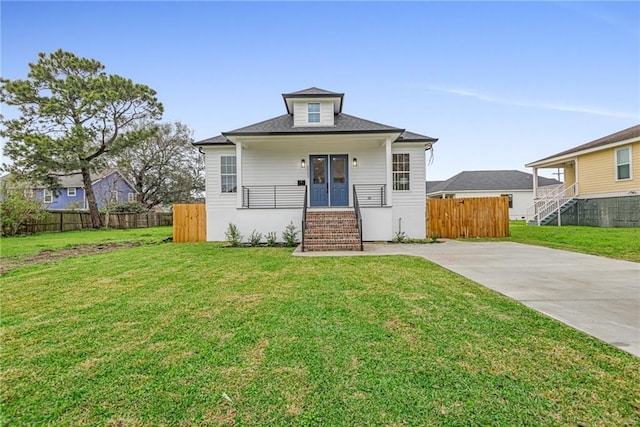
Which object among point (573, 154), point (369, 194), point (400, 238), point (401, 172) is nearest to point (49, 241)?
point (369, 194)

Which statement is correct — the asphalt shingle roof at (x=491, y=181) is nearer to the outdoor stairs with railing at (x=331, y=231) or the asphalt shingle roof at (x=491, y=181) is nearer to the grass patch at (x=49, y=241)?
the outdoor stairs with railing at (x=331, y=231)

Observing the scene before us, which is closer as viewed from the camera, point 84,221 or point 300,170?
point 300,170

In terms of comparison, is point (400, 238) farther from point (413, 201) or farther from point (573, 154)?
point (573, 154)

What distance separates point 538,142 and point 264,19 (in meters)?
24.3

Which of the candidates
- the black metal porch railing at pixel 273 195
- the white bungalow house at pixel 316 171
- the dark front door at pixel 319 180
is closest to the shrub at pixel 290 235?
the white bungalow house at pixel 316 171

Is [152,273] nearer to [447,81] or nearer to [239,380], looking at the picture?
[239,380]

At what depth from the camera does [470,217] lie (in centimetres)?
1404

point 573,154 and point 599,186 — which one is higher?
point 573,154

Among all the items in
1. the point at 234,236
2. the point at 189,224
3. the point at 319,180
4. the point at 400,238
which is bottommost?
the point at 400,238

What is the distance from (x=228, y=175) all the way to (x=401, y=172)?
25.8 ft

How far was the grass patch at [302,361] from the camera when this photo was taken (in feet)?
6.33

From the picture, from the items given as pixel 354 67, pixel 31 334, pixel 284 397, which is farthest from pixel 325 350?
pixel 354 67

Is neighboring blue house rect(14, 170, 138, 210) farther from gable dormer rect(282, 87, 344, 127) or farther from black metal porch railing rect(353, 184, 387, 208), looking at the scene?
black metal porch railing rect(353, 184, 387, 208)

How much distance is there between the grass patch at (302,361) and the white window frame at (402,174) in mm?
9091
